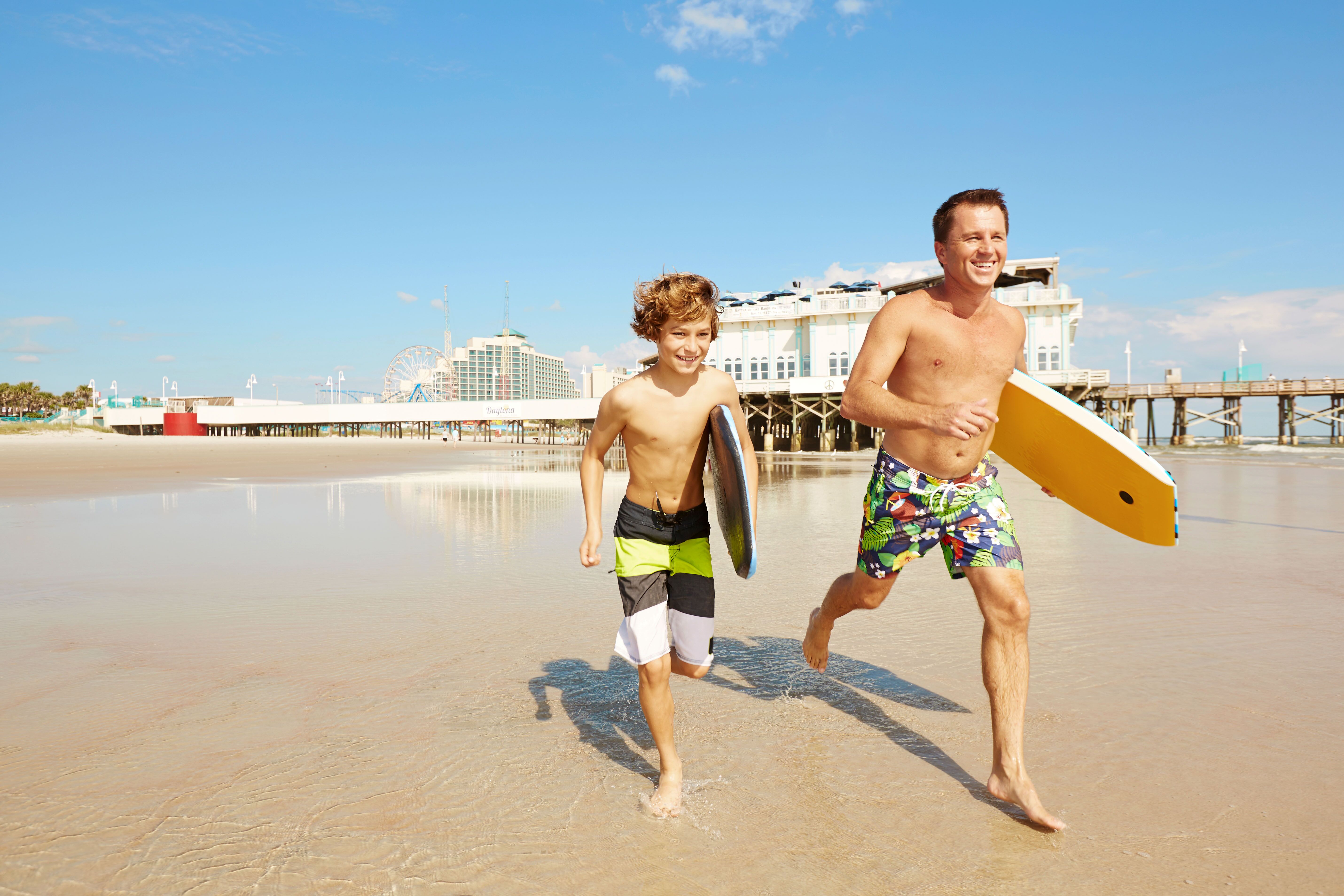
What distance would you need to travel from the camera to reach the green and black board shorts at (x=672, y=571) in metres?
2.53

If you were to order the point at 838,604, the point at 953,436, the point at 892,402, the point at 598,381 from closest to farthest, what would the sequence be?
the point at 953,436 → the point at 892,402 → the point at 838,604 → the point at 598,381

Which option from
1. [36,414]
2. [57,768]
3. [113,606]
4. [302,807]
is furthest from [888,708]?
[36,414]

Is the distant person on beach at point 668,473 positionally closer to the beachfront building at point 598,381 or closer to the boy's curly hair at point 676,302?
the boy's curly hair at point 676,302

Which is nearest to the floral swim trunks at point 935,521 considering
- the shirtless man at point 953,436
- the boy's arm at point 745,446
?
the shirtless man at point 953,436

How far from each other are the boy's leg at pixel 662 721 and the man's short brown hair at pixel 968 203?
1.72 metres

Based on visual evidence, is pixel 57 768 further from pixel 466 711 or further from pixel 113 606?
pixel 113 606

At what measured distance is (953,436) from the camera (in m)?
2.34

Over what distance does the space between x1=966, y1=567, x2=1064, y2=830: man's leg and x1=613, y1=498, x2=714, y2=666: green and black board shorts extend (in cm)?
87

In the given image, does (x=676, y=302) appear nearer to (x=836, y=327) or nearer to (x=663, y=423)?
(x=663, y=423)

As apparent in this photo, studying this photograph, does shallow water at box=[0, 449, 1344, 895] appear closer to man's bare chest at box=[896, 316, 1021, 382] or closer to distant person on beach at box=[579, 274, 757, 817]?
distant person on beach at box=[579, 274, 757, 817]

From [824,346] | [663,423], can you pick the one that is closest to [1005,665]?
[663,423]

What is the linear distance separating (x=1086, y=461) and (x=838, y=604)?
107 centimetres

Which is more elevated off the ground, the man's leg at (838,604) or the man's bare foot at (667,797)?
the man's leg at (838,604)

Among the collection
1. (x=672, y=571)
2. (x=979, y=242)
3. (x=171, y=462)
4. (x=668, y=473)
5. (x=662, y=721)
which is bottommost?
(x=171, y=462)
